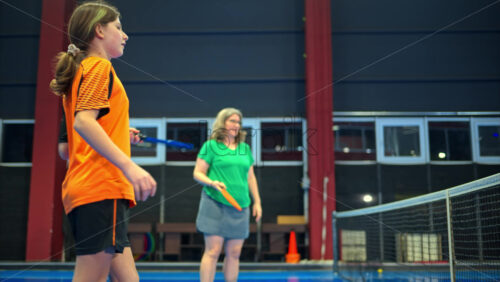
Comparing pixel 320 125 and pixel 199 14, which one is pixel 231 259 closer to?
pixel 320 125

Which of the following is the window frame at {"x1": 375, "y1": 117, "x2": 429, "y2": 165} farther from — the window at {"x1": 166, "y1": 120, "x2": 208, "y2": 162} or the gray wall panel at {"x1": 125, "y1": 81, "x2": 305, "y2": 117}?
the window at {"x1": 166, "y1": 120, "x2": 208, "y2": 162}

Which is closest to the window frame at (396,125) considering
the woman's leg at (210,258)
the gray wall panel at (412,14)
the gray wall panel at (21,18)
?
the gray wall panel at (412,14)

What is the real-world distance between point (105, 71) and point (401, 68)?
7295 mm

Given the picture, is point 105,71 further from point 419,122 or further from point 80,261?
point 419,122

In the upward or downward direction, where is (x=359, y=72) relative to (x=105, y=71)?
upward

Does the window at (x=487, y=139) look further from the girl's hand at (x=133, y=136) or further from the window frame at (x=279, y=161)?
the girl's hand at (x=133, y=136)

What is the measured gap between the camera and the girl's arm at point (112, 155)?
47.8 inches

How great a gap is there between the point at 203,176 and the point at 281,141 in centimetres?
493

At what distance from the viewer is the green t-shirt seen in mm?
3152

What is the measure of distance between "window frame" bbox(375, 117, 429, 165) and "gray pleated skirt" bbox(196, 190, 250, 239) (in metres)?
5.11

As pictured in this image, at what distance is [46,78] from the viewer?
7.50 metres

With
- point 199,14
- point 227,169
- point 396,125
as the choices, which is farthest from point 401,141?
point 227,169

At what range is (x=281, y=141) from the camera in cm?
792

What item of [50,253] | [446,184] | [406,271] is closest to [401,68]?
[446,184]
